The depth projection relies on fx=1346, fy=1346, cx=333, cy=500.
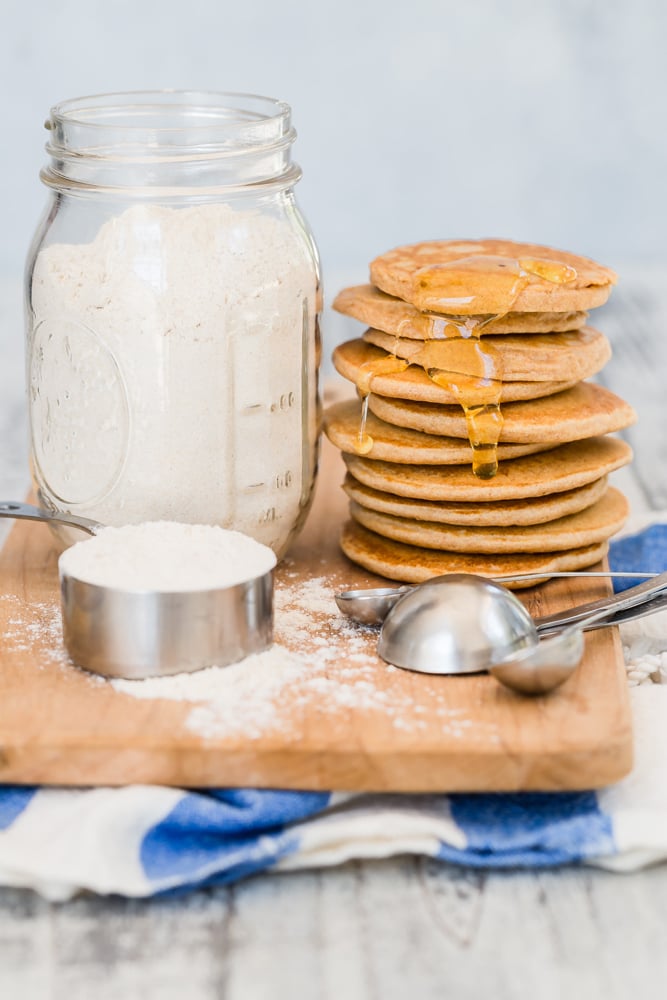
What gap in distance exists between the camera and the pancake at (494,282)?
136cm

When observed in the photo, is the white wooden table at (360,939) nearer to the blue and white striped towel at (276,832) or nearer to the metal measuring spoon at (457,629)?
the blue and white striped towel at (276,832)

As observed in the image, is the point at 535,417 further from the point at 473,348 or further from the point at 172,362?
the point at 172,362

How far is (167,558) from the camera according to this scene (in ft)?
3.95

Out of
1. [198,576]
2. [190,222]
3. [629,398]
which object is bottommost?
[629,398]

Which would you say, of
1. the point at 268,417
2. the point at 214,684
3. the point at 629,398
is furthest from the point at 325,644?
the point at 629,398

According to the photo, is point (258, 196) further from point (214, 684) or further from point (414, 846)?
point (414, 846)

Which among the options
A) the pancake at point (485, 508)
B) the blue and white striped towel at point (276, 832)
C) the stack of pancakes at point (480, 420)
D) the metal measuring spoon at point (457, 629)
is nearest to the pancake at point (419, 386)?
the stack of pancakes at point (480, 420)

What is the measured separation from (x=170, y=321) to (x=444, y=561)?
1.24ft

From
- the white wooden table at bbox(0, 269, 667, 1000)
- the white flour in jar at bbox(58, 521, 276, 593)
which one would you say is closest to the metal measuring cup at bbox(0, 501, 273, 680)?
the white flour in jar at bbox(58, 521, 276, 593)

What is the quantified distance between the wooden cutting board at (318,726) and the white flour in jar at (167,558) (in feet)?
0.28

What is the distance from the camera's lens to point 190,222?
1.34 m

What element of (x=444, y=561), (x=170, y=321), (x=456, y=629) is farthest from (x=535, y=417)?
(x=170, y=321)

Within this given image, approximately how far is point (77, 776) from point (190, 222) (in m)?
0.57

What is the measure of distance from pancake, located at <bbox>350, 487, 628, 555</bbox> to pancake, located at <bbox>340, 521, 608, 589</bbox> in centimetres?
1
